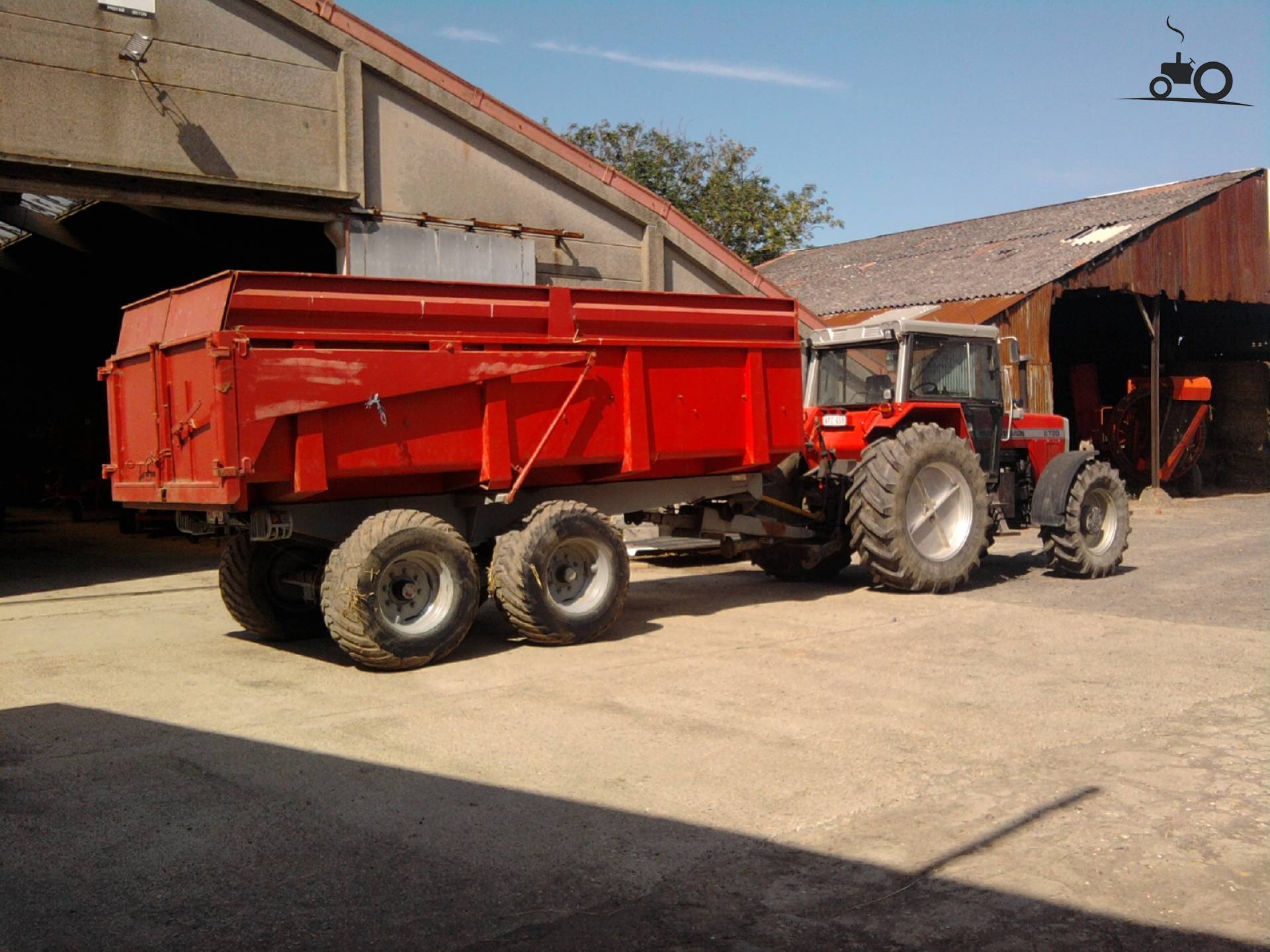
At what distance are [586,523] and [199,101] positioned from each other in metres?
6.64

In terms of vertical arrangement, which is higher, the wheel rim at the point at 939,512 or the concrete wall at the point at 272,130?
the concrete wall at the point at 272,130

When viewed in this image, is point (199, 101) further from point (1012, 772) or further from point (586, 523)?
point (1012, 772)

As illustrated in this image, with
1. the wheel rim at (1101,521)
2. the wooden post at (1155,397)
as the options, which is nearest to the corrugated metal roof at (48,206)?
the wheel rim at (1101,521)

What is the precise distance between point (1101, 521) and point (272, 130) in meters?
9.38

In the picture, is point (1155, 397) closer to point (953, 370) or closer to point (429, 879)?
point (953, 370)

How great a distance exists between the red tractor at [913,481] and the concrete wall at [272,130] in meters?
4.37

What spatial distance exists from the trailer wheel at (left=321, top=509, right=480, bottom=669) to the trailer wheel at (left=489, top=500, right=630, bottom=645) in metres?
0.28

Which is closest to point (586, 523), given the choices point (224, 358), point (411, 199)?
point (224, 358)

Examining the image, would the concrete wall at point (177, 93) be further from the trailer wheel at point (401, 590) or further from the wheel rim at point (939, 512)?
the wheel rim at point (939, 512)

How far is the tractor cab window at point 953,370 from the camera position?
11227 mm

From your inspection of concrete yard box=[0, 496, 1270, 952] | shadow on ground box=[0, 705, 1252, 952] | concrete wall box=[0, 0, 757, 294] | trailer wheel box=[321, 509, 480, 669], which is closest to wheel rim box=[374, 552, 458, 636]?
trailer wheel box=[321, 509, 480, 669]

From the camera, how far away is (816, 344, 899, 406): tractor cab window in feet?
37.0

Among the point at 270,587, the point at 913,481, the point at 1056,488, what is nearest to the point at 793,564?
the point at 913,481

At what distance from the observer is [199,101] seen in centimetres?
1215
